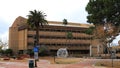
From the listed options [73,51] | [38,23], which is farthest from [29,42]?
[38,23]

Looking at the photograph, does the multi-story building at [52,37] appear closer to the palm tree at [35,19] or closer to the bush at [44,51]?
the bush at [44,51]

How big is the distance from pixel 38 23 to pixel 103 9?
1760 inches

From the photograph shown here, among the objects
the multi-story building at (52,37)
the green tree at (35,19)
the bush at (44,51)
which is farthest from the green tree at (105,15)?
the multi-story building at (52,37)

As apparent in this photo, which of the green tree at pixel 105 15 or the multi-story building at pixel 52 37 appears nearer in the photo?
the green tree at pixel 105 15

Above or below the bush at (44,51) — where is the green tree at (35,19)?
above

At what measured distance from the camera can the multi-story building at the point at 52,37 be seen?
434 ft

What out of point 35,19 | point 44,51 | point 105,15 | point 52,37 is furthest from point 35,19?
point 105,15

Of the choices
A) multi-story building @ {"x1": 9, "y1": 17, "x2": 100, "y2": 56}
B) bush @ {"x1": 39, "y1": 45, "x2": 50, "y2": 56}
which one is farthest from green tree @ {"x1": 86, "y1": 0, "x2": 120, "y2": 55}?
multi-story building @ {"x1": 9, "y1": 17, "x2": 100, "y2": 56}

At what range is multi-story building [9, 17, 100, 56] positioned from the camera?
132 m

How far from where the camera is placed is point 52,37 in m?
135

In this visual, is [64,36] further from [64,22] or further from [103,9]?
[103,9]

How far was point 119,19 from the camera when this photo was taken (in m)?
59.8

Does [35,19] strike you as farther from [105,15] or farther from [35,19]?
[105,15]

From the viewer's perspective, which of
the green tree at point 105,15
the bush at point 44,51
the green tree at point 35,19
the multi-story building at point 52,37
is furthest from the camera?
the multi-story building at point 52,37
